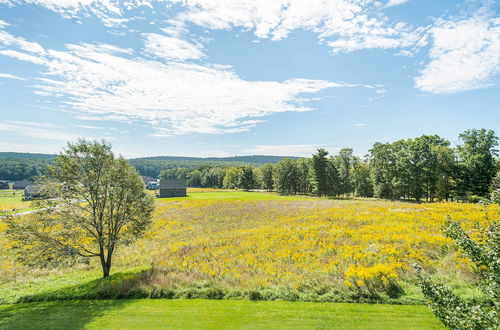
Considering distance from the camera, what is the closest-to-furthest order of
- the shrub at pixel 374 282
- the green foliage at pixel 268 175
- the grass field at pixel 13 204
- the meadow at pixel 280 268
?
the shrub at pixel 374 282 → the meadow at pixel 280 268 → the grass field at pixel 13 204 → the green foliage at pixel 268 175

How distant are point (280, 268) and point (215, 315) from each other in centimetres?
608

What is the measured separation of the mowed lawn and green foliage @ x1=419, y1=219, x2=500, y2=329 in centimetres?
473

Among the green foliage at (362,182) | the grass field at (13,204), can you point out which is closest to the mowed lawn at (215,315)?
the grass field at (13,204)

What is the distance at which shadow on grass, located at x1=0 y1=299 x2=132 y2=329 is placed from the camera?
1105 cm

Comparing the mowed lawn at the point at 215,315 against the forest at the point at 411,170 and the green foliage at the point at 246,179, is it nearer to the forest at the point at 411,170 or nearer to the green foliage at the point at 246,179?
the forest at the point at 411,170

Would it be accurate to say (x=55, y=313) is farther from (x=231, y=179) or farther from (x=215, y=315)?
(x=231, y=179)

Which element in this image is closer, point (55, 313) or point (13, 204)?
point (55, 313)

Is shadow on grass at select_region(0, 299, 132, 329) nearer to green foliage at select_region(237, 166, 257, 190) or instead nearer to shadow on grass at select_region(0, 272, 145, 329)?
shadow on grass at select_region(0, 272, 145, 329)

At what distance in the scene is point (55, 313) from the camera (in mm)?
12227

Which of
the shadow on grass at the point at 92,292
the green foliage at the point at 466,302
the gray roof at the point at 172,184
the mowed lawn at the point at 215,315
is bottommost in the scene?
the shadow on grass at the point at 92,292

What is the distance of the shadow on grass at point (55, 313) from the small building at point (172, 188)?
72.2 m

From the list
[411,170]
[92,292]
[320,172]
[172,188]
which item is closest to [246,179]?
[172,188]

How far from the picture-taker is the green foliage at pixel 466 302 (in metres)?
5.05

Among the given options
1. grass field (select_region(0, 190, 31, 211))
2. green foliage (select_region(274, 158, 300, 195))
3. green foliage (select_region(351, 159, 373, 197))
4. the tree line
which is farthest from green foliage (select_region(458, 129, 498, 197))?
grass field (select_region(0, 190, 31, 211))
